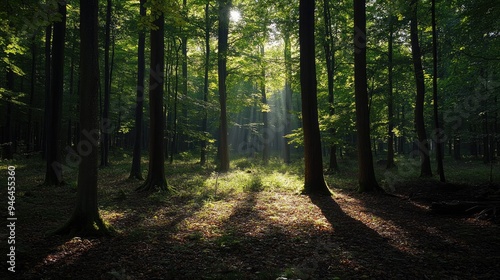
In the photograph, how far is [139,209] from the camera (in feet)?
29.3

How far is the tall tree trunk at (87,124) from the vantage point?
5.88 meters

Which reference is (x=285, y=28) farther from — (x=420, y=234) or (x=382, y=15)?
(x=420, y=234)

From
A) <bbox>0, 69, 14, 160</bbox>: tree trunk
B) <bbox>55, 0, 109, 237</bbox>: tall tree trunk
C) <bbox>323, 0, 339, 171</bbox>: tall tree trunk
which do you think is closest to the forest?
<bbox>55, 0, 109, 237</bbox>: tall tree trunk

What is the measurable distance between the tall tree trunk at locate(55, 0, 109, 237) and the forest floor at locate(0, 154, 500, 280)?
0.44 m

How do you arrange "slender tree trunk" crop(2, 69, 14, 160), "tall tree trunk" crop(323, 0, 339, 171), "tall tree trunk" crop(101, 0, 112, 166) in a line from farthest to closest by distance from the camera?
"slender tree trunk" crop(2, 69, 14, 160) < "tall tree trunk" crop(323, 0, 339, 171) < "tall tree trunk" crop(101, 0, 112, 166)

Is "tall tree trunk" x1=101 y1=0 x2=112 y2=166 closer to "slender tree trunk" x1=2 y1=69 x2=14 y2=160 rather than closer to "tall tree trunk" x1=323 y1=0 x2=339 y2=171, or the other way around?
"slender tree trunk" x1=2 y1=69 x2=14 y2=160

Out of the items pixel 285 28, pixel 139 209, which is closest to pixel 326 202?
pixel 139 209

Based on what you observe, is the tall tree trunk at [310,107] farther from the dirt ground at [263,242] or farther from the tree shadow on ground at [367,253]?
the tree shadow on ground at [367,253]

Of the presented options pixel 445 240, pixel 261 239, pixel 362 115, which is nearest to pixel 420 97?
pixel 362 115

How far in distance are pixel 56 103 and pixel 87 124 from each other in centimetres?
823

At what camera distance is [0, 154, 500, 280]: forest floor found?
4375 mm

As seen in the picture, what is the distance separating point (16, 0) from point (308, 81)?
9.10 m

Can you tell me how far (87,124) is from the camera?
596 centimetres

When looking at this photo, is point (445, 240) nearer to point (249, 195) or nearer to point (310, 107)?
point (310, 107)
